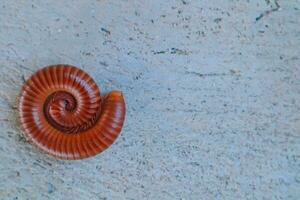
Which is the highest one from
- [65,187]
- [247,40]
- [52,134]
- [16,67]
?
[247,40]

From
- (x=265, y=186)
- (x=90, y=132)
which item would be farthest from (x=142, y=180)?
(x=265, y=186)

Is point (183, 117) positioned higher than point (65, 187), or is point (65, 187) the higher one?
point (183, 117)

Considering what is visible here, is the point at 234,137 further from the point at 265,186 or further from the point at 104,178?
the point at 104,178
